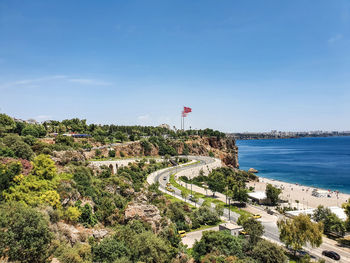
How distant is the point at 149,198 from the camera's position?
46531mm

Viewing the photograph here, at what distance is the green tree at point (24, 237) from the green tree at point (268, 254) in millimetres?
22272

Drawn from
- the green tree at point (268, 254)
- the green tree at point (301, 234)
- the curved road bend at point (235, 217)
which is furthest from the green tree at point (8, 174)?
the curved road bend at point (235, 217)

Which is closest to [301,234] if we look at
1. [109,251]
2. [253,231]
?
[253,231]

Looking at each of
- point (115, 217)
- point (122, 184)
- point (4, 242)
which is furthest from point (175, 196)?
point (4, 242)

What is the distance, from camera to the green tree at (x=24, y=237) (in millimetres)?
18516

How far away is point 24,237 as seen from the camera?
19141mm

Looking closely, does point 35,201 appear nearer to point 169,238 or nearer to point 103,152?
point 169,238

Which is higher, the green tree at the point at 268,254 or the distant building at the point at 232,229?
the green tree at the point at 268,254

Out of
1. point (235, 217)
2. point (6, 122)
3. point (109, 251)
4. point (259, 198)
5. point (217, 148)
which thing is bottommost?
point (259, 198)

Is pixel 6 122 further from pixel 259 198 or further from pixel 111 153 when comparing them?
pixel 259 198

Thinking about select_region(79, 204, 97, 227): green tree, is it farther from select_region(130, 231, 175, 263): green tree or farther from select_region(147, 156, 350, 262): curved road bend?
select_region(147, 156, 350, 262): curved road bend

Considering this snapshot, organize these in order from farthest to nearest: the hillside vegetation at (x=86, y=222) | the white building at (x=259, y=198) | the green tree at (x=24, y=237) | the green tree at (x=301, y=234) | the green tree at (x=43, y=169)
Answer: the white building at (x=259, y=198) → the green tree at (x=43, y=169) → the green tree at (x=301, y=234) → the hillside vegetation at (x=86, y=222) → the green tree at (x=24, y=237)

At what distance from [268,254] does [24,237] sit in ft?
82.7

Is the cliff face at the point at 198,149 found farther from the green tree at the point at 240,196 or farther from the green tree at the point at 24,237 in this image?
the green tree at the point at 24,237
